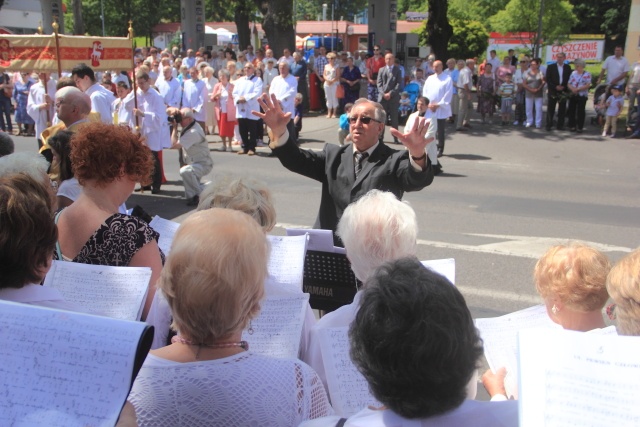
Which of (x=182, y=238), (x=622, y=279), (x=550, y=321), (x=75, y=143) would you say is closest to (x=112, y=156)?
(x=75, y=143)

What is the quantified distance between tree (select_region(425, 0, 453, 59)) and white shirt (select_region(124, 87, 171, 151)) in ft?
36.6

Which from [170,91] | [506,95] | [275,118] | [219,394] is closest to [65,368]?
[219,394]

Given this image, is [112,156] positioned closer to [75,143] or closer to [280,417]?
[75,143]

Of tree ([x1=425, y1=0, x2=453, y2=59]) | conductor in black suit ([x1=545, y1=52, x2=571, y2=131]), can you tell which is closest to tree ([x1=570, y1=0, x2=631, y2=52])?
tree ([x1=425, y1=0, x2=453, y2=59])

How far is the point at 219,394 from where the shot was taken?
1.81 metres

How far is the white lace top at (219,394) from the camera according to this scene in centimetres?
182

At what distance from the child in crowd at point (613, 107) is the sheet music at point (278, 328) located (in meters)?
14.6

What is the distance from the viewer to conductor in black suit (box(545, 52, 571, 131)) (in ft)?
53.6

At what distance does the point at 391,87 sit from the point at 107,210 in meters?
12.9

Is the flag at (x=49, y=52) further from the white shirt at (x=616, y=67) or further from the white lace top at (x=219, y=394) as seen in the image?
the white shirt at (x=616, y=67)

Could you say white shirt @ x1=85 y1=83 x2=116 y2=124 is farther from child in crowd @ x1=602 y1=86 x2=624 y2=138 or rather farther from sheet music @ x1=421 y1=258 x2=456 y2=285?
child in crowd @ x1=602 y1=86 x2=624 y2=138

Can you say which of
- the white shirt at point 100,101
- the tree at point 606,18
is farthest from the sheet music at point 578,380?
the tree at point 606,18

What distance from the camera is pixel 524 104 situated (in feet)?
57.8

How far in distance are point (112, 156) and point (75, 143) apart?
0.21 meters
